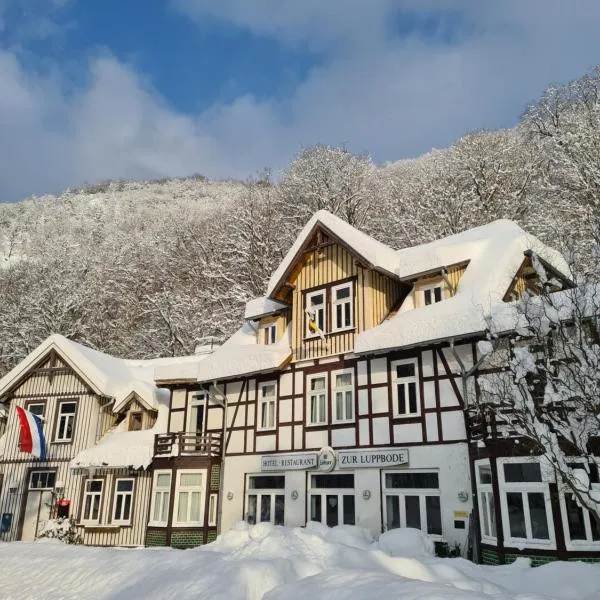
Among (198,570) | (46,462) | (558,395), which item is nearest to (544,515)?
(558,395)

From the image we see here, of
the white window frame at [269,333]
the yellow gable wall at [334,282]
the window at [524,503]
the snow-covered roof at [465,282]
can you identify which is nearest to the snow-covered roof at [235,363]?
the white window frame at [269,333]

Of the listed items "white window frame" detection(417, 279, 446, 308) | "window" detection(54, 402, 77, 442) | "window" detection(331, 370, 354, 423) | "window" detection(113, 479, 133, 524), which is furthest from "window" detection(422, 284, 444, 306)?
"window" detection(54, 402, 77, 442)

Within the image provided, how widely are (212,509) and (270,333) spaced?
254 inches

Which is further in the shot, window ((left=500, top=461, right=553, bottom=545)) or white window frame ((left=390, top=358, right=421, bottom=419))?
white window frame ((left=390, top=358, right=421, bottom=419))

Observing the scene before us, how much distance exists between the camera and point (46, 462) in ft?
79.3

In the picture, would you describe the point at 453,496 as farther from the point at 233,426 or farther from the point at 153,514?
the point at 153,514

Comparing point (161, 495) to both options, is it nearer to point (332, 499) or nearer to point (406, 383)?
point (332, 499)

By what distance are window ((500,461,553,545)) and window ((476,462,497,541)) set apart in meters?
0.49

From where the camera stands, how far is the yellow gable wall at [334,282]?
18.6 m

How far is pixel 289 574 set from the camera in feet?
32.0

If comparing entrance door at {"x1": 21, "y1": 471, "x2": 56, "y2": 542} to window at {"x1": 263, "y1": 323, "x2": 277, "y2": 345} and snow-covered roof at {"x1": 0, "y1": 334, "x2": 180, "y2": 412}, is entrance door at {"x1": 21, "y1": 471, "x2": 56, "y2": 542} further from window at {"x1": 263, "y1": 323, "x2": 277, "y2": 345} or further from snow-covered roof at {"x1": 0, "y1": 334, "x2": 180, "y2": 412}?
window at {"x1": 263, "y1": 323, "x2": 277, "y2": 345}

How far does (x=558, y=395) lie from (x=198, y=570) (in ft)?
22.4

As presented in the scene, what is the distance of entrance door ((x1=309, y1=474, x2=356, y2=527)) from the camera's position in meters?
17.2

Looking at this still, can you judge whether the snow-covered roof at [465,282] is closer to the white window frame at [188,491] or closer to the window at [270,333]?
the window at [270,333]
